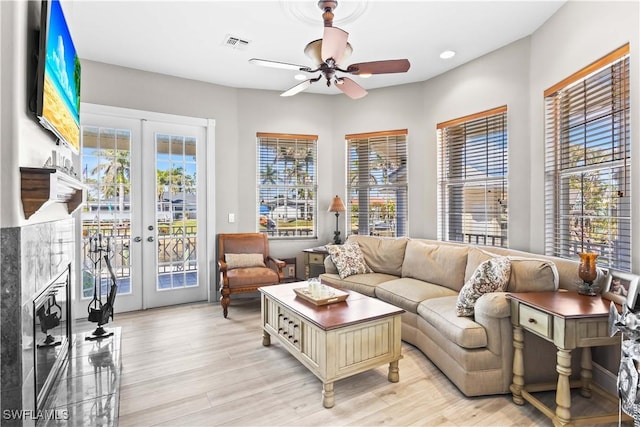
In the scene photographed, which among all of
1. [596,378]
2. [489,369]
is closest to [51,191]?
[489,369]

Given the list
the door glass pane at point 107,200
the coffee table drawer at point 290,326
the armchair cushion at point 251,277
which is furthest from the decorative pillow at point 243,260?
the coffee table drawer at point 290,326

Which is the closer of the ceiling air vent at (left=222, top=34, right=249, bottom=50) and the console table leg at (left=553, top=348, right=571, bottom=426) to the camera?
the console table leg at (left=553, top=348, right=571, bottom=426)

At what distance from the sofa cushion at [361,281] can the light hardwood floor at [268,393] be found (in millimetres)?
743

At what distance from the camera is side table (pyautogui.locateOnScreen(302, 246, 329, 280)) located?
4.75 m

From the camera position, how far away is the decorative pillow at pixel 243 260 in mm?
4492

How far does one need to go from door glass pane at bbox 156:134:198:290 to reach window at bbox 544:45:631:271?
13.7 feet

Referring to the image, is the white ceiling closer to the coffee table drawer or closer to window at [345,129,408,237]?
window at [345,129,408,237]

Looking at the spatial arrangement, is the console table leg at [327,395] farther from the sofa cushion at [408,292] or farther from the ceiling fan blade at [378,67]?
the ceiling fan blade at [378,67]

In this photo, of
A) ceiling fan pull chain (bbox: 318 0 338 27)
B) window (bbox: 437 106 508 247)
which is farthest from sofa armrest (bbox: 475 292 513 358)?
ceiling fan pull chain (bbox: 318 0 338 27)

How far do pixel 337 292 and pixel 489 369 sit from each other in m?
1.27

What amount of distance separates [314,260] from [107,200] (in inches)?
107

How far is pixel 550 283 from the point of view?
254cm

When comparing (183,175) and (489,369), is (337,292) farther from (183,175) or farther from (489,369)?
(183,175)

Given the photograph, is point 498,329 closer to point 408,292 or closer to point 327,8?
point 408,292
